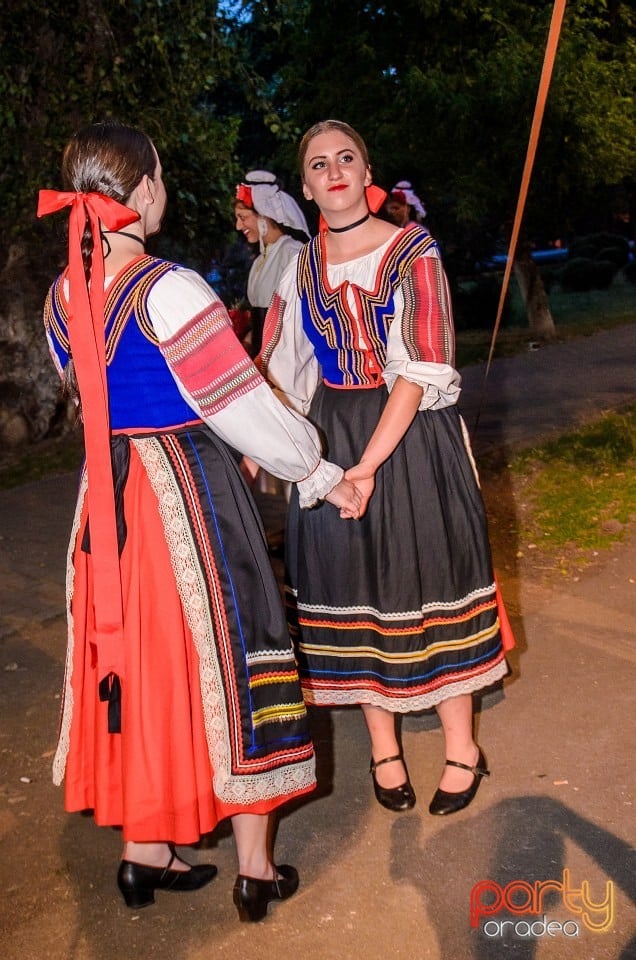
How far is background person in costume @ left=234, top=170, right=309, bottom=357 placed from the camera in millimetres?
5934

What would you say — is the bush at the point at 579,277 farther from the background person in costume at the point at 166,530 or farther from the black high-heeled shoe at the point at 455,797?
the background person in costume at the point at 166,530

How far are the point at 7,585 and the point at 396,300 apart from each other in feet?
11.8

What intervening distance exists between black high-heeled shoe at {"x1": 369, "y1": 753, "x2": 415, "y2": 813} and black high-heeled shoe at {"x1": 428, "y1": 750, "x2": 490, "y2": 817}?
7 cm

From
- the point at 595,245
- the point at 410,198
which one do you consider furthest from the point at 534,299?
the point at 595,245

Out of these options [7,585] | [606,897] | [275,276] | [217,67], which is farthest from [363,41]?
[606,897]

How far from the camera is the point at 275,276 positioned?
19.7 feet

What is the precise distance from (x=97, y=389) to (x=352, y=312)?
37.8 inches

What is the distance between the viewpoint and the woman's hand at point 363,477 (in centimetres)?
323

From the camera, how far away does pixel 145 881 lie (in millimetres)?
3008

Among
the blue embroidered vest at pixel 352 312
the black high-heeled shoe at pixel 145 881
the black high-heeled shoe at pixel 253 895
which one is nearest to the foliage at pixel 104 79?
the blue embroidered vest at pixel 352 312

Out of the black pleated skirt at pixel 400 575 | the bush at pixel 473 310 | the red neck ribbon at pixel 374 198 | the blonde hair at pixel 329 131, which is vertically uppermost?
the blonde hair at pixel 329 131

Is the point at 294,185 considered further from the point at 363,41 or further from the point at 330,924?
the point at 330,924

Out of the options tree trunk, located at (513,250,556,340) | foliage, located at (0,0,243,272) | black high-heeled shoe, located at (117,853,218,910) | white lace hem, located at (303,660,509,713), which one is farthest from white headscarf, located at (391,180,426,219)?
tree trunk, located at (513,250,556,340)

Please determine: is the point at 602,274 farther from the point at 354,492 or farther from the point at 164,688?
the point at 164,688
